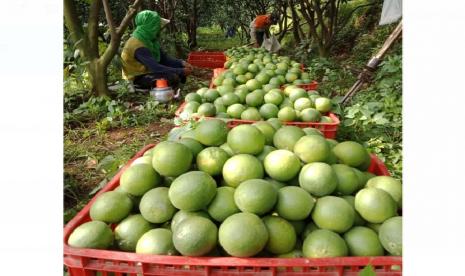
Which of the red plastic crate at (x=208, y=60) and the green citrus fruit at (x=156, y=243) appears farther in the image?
the red plastic crate at (x=208, y=60)

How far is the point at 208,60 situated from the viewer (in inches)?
380

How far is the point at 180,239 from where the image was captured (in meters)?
1.44

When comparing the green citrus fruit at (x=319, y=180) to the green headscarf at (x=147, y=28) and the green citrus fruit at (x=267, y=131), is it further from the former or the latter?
the green headscarf at (x=147, y=28)

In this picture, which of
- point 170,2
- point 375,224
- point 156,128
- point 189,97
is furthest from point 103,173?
point 170,2

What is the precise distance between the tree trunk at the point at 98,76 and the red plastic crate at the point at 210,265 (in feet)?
15.3

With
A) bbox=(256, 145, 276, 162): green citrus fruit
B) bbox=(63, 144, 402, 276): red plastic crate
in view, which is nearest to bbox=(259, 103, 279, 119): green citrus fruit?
bbox=(256, 145, 276, 162): green citrus fruit

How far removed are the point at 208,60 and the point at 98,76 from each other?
4213 millimetres

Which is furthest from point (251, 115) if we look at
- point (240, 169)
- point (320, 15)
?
point (320, 15)

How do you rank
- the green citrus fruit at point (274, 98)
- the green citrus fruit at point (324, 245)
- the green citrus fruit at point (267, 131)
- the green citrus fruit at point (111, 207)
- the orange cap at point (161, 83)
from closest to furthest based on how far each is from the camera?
1. the green citrus fruit at point (324, 245)
2. the green citrus fruit at point (111, 207)
3. the green citrus fruit at point (267, 131)
4. the green citrus fruit at point (274, 98)
5. the orange cap at point (161, 83)

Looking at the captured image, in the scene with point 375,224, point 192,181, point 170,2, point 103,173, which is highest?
point 170,2

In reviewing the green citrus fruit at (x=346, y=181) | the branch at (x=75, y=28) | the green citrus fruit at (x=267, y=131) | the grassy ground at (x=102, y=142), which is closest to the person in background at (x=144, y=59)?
the grassy ground at (x=102, y=142)

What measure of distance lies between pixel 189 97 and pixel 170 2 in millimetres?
9953

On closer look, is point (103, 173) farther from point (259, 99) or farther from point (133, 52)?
point (133, 52)

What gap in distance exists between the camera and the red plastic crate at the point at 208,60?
9.58 metres
